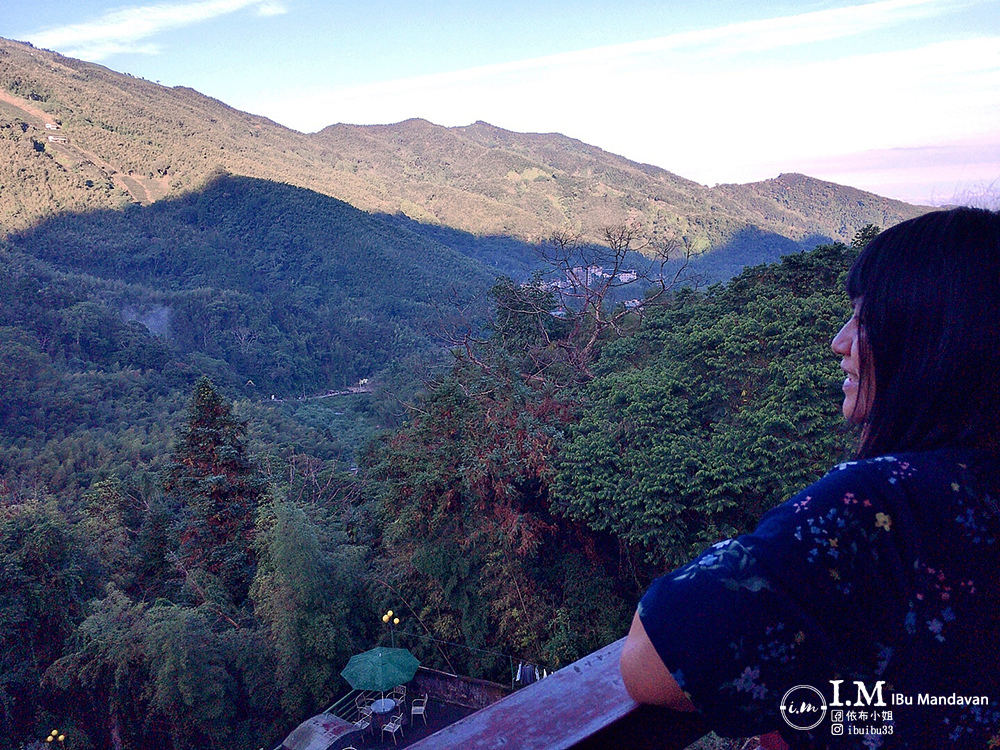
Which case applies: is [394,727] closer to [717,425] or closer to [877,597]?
[717,425]

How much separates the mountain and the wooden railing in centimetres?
5299

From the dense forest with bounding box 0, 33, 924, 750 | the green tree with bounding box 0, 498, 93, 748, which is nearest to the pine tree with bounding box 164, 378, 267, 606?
the dense forest with bounding box 0, 33, 924, 750

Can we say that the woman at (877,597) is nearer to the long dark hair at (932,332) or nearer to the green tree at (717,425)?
the long dark hair at (932,332)

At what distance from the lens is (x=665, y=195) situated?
309ft

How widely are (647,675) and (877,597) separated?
21 cm

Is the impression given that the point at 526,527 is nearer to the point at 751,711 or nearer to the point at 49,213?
the point at 751,711

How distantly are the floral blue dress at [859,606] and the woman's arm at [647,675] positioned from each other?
0.05ft

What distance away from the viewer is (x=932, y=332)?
63 cm

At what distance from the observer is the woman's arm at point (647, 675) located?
588 millimetres

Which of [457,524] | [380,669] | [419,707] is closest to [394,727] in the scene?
[419,707]

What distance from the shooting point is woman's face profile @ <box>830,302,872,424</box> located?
69cm

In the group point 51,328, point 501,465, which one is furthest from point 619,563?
point 51,328

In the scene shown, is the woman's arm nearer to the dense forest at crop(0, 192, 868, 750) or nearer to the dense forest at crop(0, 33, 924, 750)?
the dense forest at crop(0, 33, 924, 750)

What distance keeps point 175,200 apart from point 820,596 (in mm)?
76823
